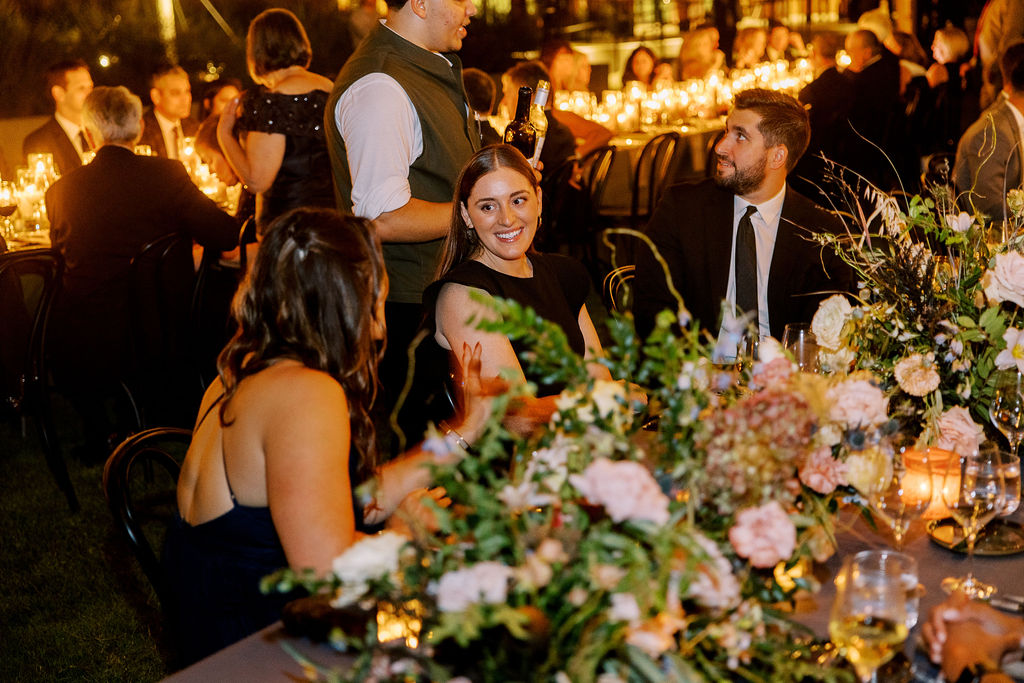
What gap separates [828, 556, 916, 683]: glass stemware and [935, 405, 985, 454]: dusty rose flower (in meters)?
0.74

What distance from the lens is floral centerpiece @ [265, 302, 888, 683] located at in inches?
37.7

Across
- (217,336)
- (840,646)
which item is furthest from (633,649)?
(217,336)

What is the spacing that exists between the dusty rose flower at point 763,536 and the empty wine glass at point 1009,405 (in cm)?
111

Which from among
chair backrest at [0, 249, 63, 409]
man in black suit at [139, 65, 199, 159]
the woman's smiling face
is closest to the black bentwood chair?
chair backrest at [0, 249, 63, 409]

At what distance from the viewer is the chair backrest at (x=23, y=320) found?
369cm

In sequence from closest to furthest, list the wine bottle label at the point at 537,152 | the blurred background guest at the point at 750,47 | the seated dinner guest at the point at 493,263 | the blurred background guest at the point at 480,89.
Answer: the seated dinner guest at the point at 493,263
the wine bottle label at the point at 537,152
the blurred background guest at the point at 480,89
the blurred background guest at the point at 750,47

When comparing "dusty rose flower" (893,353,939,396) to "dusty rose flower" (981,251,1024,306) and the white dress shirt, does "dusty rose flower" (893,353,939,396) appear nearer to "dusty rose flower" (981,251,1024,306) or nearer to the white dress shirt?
"dusty rose flower" (981,251,1024,306)

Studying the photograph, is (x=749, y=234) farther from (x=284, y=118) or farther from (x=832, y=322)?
(x=284, y=118)

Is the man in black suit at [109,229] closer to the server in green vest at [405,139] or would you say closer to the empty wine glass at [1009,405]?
the server in green vest at [405,139]

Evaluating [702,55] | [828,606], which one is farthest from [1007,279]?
[702,55]

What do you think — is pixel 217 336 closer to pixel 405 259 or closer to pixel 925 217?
pixel 405 259

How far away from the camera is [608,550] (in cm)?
103

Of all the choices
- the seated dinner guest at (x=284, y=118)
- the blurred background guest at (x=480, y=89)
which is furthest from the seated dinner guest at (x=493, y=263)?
the blurred background guest at (x=480, y=89)

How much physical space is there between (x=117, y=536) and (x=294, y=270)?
2.32 m
